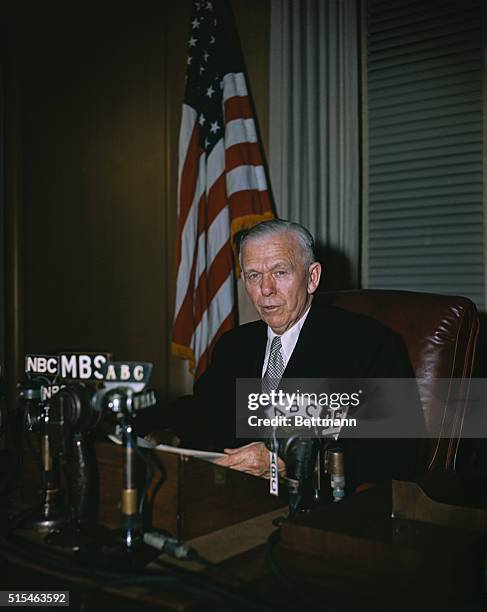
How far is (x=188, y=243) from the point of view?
3.59m

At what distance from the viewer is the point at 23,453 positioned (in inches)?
63.7

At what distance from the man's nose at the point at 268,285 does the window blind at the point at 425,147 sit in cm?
113

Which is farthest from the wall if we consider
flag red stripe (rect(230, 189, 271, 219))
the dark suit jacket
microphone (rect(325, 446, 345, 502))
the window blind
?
microphone (rect(325, 446, 345, 502))

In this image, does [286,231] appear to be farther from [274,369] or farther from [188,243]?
[188,243]

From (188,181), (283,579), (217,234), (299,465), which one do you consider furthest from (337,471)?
(188,181)

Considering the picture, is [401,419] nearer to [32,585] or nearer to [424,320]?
[424,320]

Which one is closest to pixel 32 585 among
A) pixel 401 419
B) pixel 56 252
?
pixel 401 419

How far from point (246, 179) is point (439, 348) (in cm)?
159

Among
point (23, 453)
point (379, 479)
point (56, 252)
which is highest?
point (56, 252)

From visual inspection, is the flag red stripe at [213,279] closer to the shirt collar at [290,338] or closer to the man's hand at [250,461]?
the shirt collar at [290,338]

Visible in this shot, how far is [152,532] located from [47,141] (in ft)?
12.6

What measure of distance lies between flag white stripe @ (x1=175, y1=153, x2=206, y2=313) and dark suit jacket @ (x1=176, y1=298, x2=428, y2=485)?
1014 millimetres

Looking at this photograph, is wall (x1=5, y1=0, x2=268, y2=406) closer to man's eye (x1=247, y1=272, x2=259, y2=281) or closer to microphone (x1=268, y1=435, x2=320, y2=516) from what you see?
man's eye (x1=247, y1=272, x2=259, y2=281)

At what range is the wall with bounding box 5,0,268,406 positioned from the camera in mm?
3947
